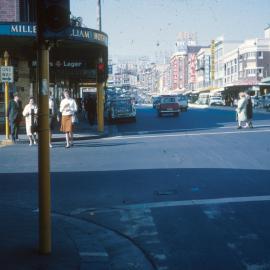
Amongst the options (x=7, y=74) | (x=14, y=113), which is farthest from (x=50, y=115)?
(x=7, y=74)

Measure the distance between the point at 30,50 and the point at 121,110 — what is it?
1187 cm

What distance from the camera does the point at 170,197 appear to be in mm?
9234

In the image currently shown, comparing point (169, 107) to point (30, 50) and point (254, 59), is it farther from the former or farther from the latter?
point (254, 59)

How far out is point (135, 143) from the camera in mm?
20109

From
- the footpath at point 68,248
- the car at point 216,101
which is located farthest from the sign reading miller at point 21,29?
the car at point 216,101

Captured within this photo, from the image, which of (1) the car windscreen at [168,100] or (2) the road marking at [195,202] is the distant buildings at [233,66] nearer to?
(1) the car windscreen at [168,100]

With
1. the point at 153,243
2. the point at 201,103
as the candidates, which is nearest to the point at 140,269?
the point at 153,243

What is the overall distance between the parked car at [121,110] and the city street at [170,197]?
809 inches

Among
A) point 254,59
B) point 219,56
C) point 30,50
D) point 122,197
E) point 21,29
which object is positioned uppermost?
point 219,56

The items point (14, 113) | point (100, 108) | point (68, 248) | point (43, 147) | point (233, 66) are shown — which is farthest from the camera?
point (233, 66)

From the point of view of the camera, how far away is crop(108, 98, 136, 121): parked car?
37531mm

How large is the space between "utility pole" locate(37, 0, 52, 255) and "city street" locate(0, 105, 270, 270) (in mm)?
767

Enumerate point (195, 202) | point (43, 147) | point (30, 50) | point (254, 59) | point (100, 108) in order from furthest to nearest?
point (254, 59) → point (30, 50) → point (100, 108) → point (195, 202) → point (43, 147)

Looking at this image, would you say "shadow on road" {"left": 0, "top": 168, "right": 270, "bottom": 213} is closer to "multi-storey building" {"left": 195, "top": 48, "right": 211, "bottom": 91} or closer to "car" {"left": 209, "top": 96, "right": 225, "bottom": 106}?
"car" {"left": 209, "top": 96, "right": 225, "bottom": 106}
